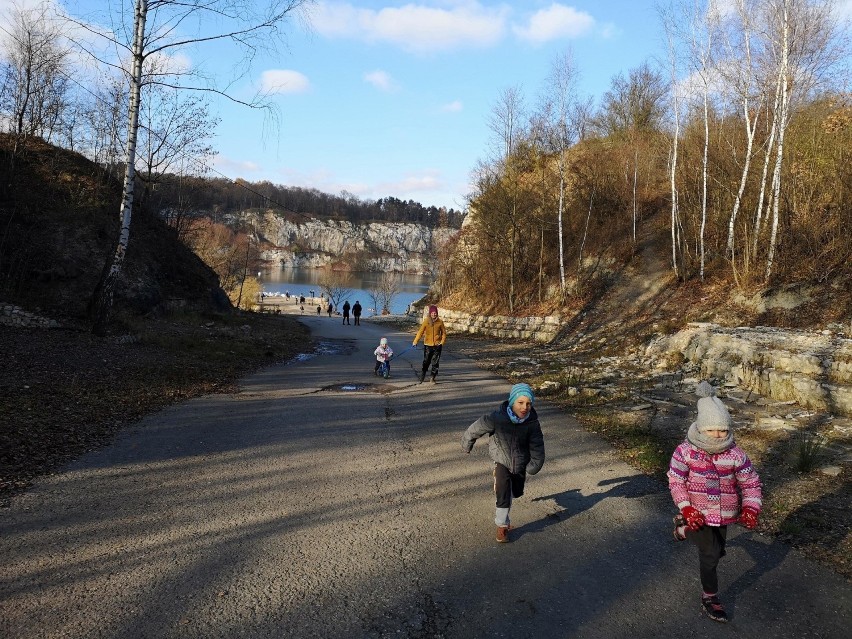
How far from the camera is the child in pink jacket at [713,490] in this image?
3.45 metres

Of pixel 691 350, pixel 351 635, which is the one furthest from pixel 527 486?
pixel 691 350

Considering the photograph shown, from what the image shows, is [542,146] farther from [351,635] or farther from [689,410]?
[351,635]

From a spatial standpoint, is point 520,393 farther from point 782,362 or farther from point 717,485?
point 782,362

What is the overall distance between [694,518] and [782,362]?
8282 millimetres

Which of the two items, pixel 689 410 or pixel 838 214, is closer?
pixel 689 410

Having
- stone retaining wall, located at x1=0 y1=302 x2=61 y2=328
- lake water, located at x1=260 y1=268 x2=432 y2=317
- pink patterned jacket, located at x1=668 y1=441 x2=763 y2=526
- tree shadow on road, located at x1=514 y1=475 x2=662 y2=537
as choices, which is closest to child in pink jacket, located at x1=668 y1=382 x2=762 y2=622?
pink patterned jacket, located at x1=668 y1=441 x2=763 y2=526

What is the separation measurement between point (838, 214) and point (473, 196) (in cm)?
1980

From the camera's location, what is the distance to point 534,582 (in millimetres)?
3713

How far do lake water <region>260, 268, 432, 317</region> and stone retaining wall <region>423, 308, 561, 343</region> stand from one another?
2440 inches

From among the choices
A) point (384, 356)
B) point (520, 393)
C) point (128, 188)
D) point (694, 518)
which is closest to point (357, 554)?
point (520, 393)

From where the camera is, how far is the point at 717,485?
3543mm

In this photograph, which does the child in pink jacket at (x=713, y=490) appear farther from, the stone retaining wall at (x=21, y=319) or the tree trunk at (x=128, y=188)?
the stone retaining wall at (x=21, y=319)

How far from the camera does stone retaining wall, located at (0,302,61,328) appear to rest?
11938 mm

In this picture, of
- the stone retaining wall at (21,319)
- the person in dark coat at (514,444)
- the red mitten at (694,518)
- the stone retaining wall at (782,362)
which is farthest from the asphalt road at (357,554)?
the stone retaining wall at (21,319)
